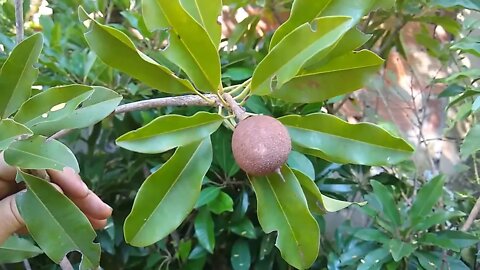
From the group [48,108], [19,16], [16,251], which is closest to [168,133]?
[48,108]

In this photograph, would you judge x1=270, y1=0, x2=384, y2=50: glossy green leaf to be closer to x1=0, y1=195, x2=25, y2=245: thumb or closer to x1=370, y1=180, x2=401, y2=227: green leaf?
x1=0, y1=195, x2=25, y2=245: thumb

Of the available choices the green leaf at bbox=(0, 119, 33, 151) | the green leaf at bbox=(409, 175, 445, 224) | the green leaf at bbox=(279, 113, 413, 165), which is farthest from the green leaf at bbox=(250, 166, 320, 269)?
the green leaf at bbox=(409, 175, 445, 224)

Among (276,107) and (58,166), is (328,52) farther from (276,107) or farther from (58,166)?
(276,107)

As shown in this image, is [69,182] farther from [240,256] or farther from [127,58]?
[240,256]

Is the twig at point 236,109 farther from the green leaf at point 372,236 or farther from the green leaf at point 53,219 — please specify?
the green leaf at point 372,236

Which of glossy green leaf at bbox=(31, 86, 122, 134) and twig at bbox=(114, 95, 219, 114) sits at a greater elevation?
glossy green leaf at bbox=(31, 86, 122, 134)

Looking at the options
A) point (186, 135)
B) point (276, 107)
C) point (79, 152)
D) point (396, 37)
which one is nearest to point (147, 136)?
point (186, 135)
